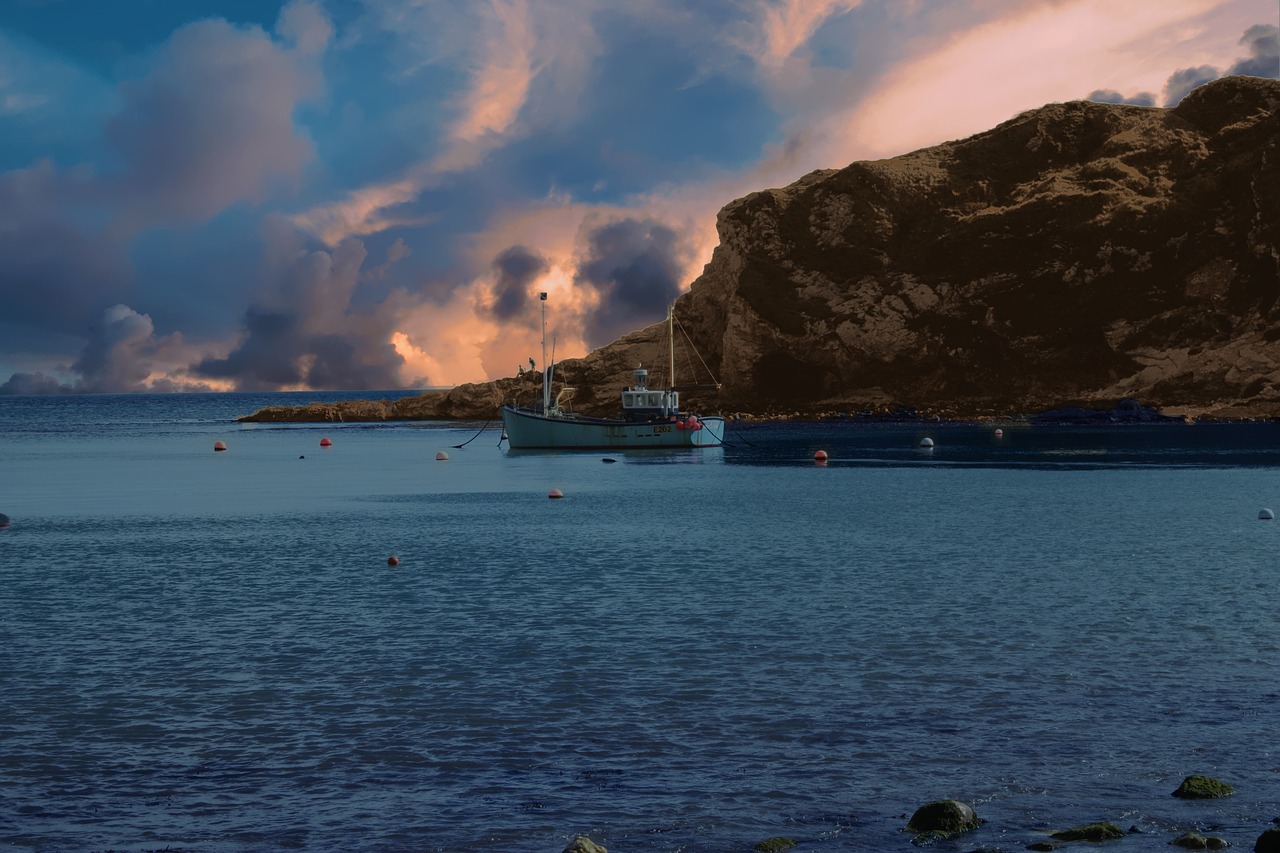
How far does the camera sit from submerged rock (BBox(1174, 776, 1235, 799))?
13.5 metres

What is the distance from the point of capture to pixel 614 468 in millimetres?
80062

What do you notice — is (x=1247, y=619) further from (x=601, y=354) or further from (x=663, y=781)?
(x=601, y=354)

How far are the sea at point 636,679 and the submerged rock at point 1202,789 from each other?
132 mm

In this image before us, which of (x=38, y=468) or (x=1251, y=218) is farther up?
(x=1251, y=218)

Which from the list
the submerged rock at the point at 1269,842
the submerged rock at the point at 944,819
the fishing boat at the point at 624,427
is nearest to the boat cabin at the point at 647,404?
the fishing boat at the point at 624,427

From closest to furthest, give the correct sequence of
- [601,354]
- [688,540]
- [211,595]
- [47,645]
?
[47,645], [211,595], [688,540], [601,354]

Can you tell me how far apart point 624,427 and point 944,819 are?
8625 centimetres

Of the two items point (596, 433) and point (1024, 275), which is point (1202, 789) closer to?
point (596, 433)

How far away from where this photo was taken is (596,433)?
9900cm

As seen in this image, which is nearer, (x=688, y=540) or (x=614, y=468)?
(x=688, y=540)

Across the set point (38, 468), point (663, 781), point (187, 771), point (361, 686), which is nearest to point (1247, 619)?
point (663, 781)

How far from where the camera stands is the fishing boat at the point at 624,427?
98625 mm

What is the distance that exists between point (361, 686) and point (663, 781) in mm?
6764

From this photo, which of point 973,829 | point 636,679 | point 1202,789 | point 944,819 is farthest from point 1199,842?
point 636,679
